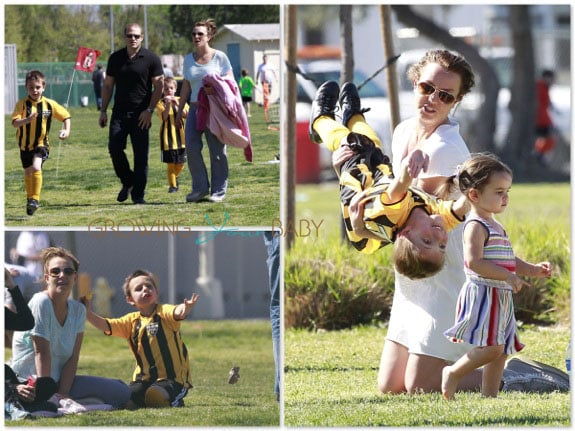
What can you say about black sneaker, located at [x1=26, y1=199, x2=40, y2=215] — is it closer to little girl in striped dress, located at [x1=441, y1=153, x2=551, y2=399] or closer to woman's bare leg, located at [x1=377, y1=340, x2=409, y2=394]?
woman's bare leg, located at [x1=377, y1=340, x2=409, y2=394]

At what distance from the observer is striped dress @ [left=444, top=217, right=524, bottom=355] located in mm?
4684

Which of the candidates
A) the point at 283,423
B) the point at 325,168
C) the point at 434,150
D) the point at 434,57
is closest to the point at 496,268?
the point at 434,150

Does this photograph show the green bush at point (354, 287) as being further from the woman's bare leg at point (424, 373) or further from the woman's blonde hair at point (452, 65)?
the woman's blonde hair at point (452, 65)

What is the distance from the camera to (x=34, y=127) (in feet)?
17.9

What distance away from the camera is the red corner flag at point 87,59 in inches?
213

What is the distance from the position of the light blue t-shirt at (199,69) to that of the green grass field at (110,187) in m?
0.22

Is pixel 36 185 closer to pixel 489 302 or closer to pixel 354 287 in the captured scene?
pixel 489 302

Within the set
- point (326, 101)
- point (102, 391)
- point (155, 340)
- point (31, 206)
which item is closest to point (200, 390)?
point (155, 340)

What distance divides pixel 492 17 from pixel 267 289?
59.1 ft

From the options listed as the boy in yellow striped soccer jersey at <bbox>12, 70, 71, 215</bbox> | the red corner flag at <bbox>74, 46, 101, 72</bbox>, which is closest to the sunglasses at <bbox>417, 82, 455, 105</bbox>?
the red corner flag at <bbox>74, 46, 101, 72</bbox>

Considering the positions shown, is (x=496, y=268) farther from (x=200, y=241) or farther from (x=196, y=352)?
(x=196, y=352)

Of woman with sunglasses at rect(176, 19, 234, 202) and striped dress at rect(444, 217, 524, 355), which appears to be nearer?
striped dress at rect(444, 217, 524, 355)

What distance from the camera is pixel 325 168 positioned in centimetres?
1513

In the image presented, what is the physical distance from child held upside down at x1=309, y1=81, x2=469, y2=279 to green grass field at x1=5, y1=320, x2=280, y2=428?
40.0 inches
